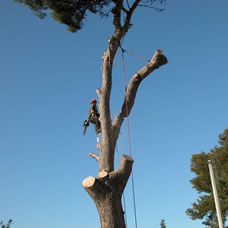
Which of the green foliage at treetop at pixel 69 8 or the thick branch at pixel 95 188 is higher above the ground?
the green foliage at treetop at pixel 69 8

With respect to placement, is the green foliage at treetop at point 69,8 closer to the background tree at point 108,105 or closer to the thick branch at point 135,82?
the background tree at point 108,105

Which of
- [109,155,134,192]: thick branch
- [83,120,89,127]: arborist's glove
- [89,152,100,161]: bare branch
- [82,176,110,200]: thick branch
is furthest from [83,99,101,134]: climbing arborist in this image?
[82,176,110,200]: thick branch

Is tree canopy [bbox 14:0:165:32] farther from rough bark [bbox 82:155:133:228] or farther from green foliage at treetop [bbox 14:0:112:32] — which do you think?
rough bark [bbox 82:155:133:228]

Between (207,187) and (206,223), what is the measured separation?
81.4 inches

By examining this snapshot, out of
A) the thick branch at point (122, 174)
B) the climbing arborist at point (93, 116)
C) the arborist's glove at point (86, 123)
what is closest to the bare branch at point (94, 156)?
the thick branch at point (122, 174)

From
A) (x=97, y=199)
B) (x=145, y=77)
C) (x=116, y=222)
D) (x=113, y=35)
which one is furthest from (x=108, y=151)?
(x=113, y=35)

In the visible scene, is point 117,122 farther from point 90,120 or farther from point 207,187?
point 207,187

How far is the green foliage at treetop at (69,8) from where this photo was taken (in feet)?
18.3

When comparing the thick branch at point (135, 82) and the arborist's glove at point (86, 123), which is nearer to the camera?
the thick branch at point (135, 82)

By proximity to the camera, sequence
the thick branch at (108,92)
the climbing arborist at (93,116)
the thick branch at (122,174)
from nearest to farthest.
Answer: the thick branch at (122,174), the thick branch at (108,92), the climbing arborist at (93,116)

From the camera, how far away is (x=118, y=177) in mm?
3611

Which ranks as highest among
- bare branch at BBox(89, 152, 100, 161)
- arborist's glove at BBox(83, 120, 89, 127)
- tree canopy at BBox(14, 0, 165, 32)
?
tree canopy at BBox(14, 0, 165, 32)

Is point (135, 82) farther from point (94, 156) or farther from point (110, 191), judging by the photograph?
point (110, 191)

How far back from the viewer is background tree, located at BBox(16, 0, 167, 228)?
3.47 m
